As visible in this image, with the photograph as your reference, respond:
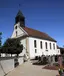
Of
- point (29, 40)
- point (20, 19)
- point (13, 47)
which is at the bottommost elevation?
point (13, 47)

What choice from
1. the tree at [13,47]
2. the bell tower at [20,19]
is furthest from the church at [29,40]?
the tree at [13,47]

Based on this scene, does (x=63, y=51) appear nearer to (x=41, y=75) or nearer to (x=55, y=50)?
(x=55, y=50)

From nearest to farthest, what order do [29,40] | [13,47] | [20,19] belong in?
[13,47], [29,40], [20,19]

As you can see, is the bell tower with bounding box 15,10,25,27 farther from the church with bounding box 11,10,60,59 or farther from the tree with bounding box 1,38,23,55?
the tree with bounding box 1,38,23,55

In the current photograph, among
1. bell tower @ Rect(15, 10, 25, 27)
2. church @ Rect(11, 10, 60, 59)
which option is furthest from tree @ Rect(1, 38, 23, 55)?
bell tower @ Rect(15, 10, 25, 27)

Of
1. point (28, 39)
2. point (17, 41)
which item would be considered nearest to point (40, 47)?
point (28, 39)

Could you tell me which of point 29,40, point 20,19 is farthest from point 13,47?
point 20,19

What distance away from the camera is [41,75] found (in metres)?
18.4

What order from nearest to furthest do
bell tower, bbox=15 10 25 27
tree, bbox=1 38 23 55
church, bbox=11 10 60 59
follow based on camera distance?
tree, bbox=1 38 23 55, church, bbox=11 10 60 59, bell tower, bbox=15 10 25 27

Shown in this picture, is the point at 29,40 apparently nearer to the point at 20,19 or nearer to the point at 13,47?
the point at 20,19

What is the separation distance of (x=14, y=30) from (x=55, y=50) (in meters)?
21.4

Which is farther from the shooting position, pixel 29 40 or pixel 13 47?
pixel 29 40

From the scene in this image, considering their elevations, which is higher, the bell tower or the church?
the bell tower

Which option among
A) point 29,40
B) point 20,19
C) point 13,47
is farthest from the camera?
point 20,19
